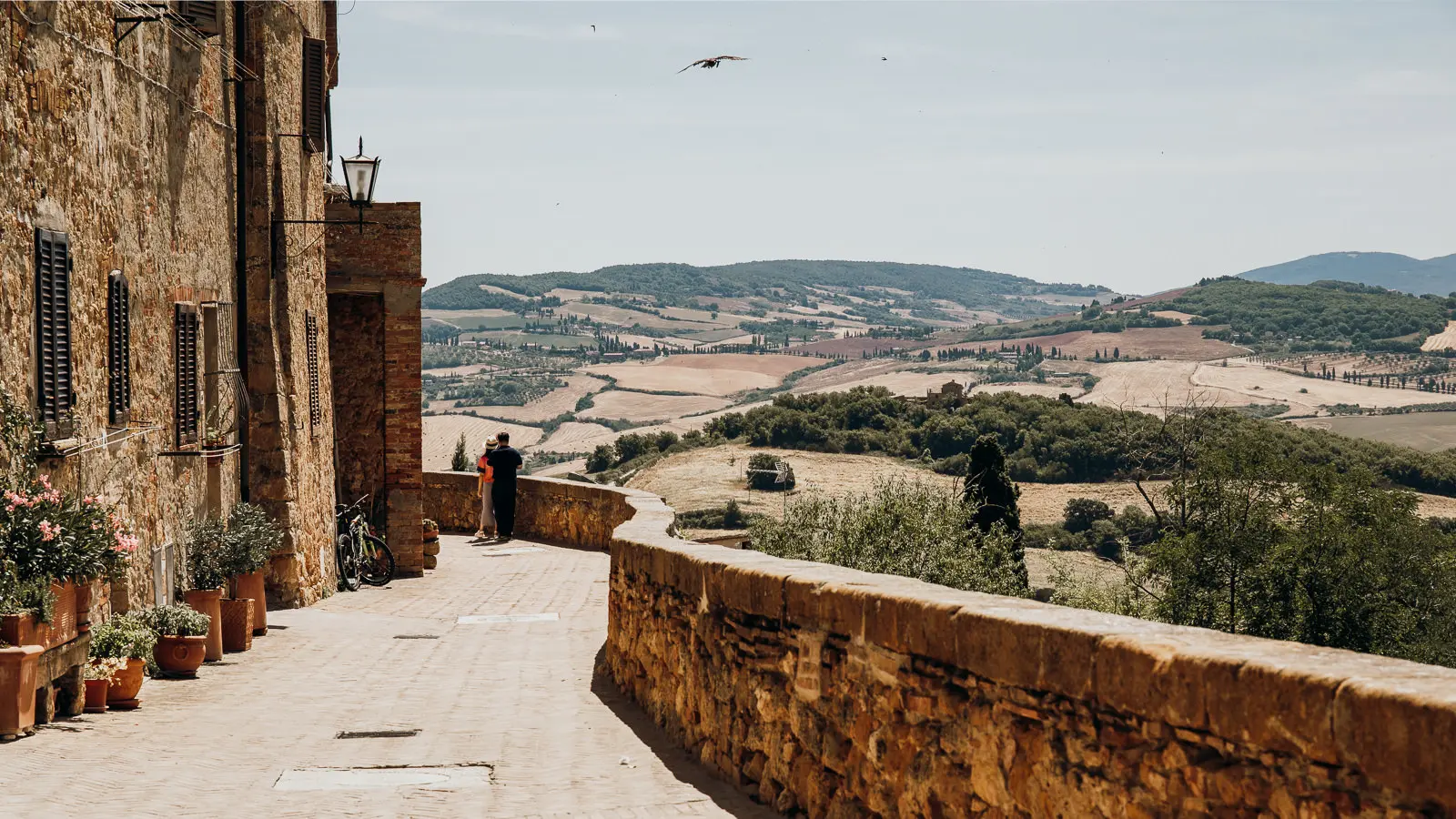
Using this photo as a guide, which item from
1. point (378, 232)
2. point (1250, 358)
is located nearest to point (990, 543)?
point (378, 232)

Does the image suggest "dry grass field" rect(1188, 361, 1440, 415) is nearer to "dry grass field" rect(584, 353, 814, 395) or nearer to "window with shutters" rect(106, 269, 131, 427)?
"dry grass field" rect(584, 353, 814, 395)

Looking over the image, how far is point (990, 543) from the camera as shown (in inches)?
1011

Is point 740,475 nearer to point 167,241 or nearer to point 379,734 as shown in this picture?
point 167,241

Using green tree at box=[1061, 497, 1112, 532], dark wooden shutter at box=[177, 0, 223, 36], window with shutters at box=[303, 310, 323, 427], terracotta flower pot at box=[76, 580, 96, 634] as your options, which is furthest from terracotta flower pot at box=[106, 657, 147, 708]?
green tree at box=[1061, 497, 1112, 532]

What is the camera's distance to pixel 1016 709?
14.2ft

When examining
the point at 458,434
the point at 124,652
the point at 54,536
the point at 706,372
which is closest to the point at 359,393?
the point at 124,652

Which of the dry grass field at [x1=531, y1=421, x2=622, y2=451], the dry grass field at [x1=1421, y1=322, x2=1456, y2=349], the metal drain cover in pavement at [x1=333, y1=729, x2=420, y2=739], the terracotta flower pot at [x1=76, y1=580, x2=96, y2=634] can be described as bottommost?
the dry grass field at [x1=531, y1=421, x2=622, y2=451]

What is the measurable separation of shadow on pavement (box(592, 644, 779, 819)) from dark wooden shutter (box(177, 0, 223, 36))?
6812 mm

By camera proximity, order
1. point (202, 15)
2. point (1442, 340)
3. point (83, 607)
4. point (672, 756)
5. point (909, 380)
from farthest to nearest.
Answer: point (1442, 340) < point (909, 380) < point (202, 15) < point (83, 607) < point (672, 756)

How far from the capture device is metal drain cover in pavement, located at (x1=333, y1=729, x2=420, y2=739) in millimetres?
8422

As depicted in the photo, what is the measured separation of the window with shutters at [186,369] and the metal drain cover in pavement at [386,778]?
5.54 metres

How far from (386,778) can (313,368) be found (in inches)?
395

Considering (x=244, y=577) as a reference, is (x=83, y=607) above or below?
above

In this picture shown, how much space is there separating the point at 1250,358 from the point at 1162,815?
136384 mm
